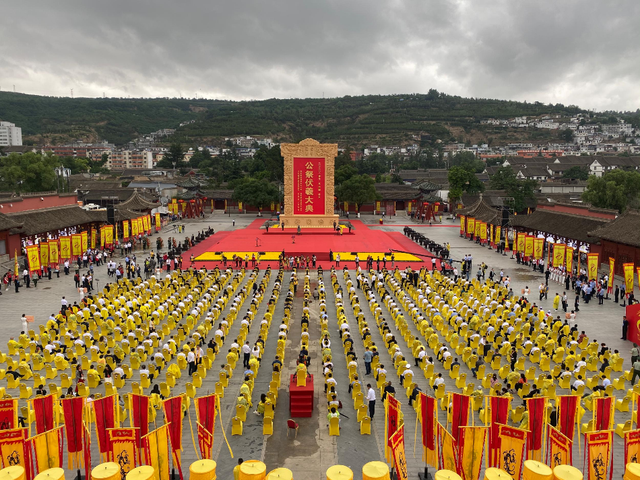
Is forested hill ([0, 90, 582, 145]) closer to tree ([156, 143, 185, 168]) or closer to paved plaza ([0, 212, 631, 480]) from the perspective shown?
tree ([156, 143, 185, 168])

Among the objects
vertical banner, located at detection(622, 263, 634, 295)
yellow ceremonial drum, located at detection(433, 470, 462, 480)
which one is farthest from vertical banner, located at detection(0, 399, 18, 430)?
vertical banner, located at detection(622, 263, 634, 295)

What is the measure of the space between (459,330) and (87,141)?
138770 millimetres

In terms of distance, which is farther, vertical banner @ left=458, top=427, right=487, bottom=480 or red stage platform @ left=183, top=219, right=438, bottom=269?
red stage platform @ left=183, top=219, right=438, bottom=269

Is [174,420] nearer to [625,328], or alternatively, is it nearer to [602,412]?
[602,412]

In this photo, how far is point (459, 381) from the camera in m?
11.9

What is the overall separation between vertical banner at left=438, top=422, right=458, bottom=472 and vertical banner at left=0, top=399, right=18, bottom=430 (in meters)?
7.71

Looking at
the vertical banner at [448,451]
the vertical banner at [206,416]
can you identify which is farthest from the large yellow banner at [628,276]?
the vertical banner at [206,416]

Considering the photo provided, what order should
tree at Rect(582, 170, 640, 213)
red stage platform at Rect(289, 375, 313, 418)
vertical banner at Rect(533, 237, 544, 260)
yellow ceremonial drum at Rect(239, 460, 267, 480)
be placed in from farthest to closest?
tree at Rect(582, 170, 640, 213), vertical banner at Rect(533, 237, 544, 260), red stage platform at Rect(289, 375, 313, 418), yellow ceremonial drum at Rect(239, 460, 267, 480)

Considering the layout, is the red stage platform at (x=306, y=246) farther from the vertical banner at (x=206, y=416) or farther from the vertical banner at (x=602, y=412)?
the vertical banner at (x=602, y=412)

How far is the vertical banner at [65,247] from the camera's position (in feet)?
89.7

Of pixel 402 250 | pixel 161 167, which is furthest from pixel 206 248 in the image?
pixel 161 167

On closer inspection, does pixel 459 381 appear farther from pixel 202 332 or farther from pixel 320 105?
pixel 320 105

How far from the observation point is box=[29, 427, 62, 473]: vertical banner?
7945mm

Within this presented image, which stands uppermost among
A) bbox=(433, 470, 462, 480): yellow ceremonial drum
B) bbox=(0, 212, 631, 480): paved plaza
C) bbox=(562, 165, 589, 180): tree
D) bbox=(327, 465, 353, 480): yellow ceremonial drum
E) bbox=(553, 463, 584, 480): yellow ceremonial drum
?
bbox=(562, 165, 589, 180): tree
